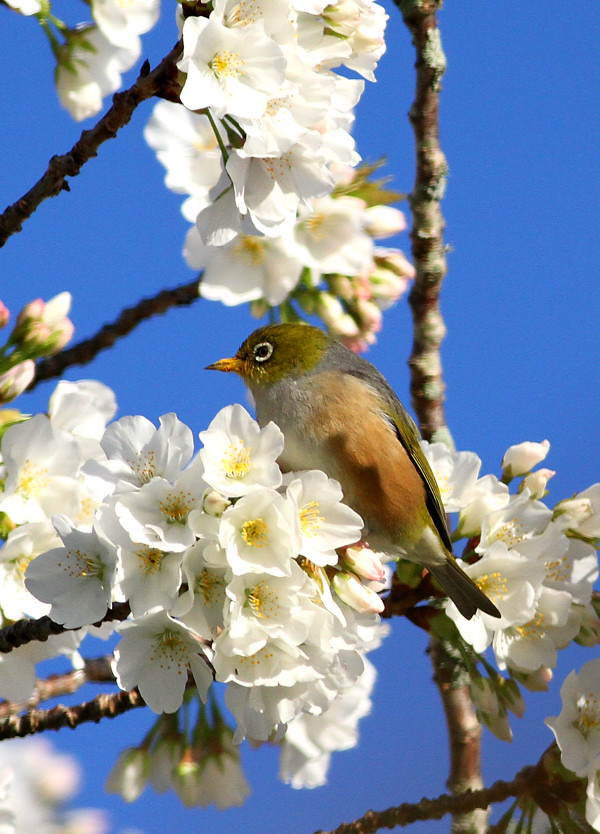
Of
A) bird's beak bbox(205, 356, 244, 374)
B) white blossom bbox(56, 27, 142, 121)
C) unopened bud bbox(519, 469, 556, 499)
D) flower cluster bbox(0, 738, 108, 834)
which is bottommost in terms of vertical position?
flower cluster bbox(0, 738, 108, 834)

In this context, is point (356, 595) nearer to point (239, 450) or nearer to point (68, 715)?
point (239, 450)

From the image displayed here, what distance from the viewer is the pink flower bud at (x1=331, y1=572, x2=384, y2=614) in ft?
5.86

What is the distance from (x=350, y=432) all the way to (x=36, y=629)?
1.02 m

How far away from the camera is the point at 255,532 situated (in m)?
1.62

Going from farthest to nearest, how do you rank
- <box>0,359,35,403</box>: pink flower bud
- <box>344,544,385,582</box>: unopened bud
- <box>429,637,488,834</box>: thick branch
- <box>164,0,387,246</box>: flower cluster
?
1. <box>429,637,488,834</box>: thick branch
2. <box>0,359,35,403</box>: pink flower bud
3. <box>344,544,385,582</box>: unopened bud
4. <box>164,0,387,246</box>: flower cluster

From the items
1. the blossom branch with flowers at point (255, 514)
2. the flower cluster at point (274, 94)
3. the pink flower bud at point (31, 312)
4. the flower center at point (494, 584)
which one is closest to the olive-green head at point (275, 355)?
the blossom branch with flowers at point (255, 514)

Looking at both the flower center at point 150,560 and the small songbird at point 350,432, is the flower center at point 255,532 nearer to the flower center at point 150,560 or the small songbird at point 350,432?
the flower center at point 150,560

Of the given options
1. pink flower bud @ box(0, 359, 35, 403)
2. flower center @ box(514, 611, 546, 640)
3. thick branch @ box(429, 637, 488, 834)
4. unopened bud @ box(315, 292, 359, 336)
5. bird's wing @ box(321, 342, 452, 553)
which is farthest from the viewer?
thick branch @ box(429, 637, 488, 834)

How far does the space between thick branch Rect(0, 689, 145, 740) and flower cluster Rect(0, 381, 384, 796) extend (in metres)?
0.63

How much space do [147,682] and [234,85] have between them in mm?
1128

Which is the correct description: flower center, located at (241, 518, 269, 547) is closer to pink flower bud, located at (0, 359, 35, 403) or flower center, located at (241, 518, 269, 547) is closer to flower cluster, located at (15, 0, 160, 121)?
pink flower bud, located at (0, 359, 35, 403)

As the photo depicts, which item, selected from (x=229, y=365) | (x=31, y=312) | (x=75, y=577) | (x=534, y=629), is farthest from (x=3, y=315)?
(x=534, y=629)

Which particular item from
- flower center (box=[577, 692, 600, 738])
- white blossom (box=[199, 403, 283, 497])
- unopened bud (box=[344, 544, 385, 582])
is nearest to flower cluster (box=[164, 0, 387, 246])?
white blossom (box=[199, 403, 283, 497])

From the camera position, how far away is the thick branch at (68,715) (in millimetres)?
2387
